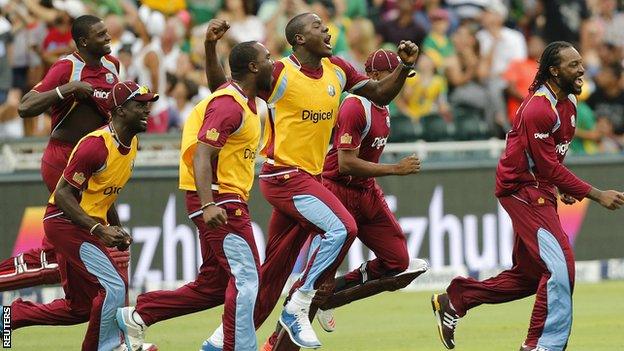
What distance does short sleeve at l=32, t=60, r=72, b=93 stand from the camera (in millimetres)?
11758

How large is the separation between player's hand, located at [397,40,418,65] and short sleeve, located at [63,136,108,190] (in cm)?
234

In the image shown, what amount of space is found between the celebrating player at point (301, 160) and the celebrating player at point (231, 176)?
653mm

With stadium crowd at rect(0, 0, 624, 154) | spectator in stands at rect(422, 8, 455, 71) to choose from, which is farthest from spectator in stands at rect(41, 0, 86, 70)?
spectator in stands at rect(422, 8, 455, 71)

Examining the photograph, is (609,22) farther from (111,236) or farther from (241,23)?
(111,236)

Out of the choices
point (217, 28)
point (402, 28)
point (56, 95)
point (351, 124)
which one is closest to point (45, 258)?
point (56, 95)

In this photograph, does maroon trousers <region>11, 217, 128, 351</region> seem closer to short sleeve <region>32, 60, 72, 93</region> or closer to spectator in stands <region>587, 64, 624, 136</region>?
short sleeve <region>32, 60, 72, 93</region>

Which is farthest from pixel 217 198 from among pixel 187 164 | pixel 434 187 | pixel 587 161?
pixel 587 161

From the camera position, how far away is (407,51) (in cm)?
1094

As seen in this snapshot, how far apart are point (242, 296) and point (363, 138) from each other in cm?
267

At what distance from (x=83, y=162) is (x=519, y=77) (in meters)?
10.9

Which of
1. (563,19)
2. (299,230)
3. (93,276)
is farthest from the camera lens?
(563,19)

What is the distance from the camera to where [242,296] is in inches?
386

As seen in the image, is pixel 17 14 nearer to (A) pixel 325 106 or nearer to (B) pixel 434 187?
(B) pixel 434 187

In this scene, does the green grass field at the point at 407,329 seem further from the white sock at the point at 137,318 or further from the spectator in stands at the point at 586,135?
the spectator in stands at the point at 586,135
